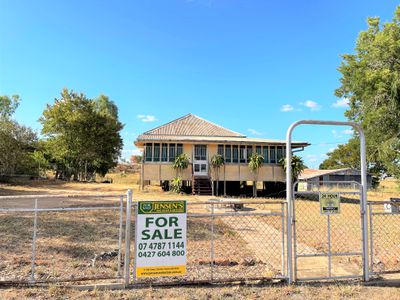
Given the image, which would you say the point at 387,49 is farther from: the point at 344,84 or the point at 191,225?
the point at 191,225

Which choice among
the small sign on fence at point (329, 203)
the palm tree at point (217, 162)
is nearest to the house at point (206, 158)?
the palm tree at point (217, 162)

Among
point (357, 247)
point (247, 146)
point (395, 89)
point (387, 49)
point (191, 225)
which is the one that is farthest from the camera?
point (247, 146)

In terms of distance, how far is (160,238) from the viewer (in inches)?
161

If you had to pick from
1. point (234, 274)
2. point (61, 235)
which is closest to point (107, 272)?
point (234, 274)

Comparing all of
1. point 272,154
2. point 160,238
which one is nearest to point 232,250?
point 160,238

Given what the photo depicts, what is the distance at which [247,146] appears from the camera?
→ 69.3 ft

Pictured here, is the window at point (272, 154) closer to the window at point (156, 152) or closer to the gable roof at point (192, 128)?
the gable roof at point (192, 128)

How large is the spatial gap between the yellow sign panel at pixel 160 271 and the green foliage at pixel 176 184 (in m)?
15.6

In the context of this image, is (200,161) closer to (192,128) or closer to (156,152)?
(156,152)

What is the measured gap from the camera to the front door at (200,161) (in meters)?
20.7

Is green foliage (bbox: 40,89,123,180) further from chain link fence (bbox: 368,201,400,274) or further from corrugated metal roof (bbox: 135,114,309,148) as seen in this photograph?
chain link fence (bbox: 368,201,400,274)

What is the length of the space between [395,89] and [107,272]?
62.9 ft

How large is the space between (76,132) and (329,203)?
3141 cm

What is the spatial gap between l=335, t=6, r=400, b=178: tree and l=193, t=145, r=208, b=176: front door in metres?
11.0
